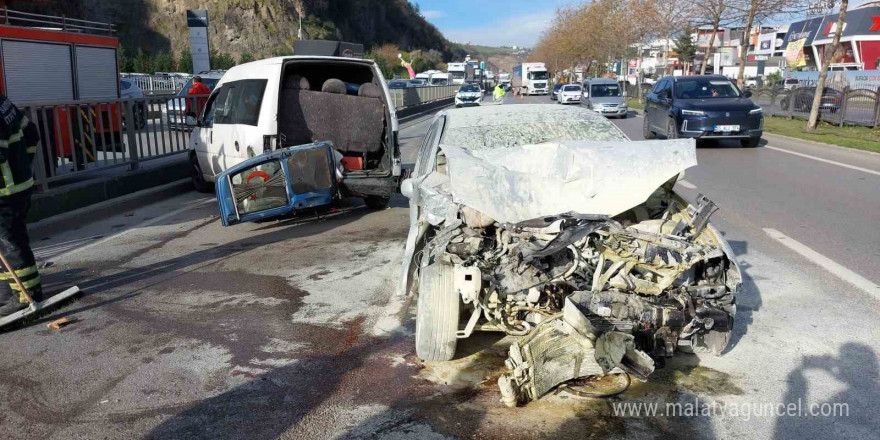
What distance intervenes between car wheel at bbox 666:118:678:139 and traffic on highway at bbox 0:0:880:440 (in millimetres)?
7394

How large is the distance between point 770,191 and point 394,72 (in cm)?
7166

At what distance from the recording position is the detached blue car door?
7727mm

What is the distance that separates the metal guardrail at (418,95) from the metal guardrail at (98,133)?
1164cm

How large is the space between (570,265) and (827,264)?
12.2 feet

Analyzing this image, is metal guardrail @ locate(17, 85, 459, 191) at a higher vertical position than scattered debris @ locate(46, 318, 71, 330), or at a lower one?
higher

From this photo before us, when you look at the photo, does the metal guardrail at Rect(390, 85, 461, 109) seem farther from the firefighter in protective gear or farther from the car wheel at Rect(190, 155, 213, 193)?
the firefighter in protective gear

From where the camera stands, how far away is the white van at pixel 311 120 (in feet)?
29.2

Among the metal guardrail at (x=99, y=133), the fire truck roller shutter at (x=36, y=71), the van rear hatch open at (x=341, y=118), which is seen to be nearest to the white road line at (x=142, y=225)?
the metal guardrail at (x=99, y=133)

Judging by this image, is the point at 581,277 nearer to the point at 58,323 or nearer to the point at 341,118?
the point at 58,323

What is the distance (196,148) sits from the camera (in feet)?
35.4

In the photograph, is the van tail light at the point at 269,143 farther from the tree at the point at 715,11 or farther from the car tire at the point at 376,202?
the tree at the point at 715,11

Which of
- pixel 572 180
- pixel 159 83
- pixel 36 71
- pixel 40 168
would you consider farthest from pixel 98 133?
pixel 159 83

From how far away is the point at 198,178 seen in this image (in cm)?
1127

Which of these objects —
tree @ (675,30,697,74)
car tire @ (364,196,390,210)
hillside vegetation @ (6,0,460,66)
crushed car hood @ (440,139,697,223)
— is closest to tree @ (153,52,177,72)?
hillside vegetation @ (6,0,460,66)
